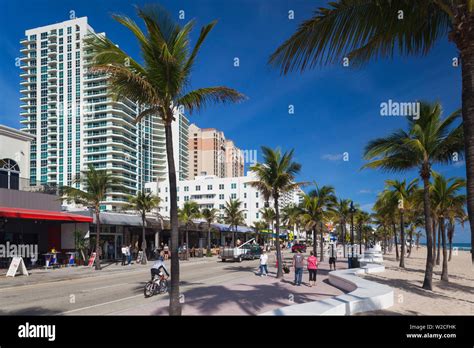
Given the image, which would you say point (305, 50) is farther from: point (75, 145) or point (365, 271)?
point (75, 145)

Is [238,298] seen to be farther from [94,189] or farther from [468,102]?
[94,189]

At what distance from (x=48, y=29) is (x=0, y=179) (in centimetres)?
11341

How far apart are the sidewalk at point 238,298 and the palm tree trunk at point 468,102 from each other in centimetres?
722

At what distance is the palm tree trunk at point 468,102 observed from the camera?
4.91 meters

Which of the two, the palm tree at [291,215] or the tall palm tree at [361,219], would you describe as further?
the palm tree at [291,215]

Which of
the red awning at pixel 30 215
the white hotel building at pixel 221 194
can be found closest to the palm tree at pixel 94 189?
the red awning at pixel 30 215

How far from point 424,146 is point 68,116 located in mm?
119556

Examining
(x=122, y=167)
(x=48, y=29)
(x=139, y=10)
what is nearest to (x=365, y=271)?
(x=139, y=10)

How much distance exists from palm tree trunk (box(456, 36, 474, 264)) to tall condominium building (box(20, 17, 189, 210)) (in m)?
110

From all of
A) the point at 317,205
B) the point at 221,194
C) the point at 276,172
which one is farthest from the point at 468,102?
the point at 221,194

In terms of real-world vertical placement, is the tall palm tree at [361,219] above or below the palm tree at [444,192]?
below

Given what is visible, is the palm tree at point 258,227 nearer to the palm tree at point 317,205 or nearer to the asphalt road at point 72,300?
the palm tree at point 317,205

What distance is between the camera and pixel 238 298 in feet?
44.2

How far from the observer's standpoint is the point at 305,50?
17.9 feet
